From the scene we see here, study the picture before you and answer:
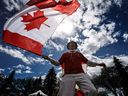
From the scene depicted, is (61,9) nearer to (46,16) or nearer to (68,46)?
(46,16)

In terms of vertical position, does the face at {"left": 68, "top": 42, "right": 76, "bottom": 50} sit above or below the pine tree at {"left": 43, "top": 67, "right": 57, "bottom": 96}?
above

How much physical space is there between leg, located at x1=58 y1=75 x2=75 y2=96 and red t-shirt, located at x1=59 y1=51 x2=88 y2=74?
0.23 m

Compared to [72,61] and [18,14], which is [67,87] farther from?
[18,14]

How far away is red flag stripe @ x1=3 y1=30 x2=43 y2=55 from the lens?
7.03m

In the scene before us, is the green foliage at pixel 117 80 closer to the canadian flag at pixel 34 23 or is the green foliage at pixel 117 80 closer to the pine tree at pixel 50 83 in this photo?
the pine tree at pixel 50 83

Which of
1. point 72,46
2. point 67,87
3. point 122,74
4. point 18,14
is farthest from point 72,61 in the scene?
point 122,74

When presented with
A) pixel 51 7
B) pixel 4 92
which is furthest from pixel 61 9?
pixel 4 92

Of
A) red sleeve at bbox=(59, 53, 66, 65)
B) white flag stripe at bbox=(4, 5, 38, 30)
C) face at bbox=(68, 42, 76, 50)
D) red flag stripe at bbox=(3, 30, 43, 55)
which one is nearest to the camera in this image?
red sleeve at bbox=(59, 53, 66, 65)

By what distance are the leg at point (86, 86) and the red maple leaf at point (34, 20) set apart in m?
3.05

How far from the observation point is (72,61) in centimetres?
601

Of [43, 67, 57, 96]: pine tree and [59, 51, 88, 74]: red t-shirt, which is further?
[43, 67, 57, 96]: pine tree

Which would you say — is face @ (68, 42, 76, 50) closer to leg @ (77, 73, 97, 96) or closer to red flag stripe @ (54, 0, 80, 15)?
leg @ (77, 73, 97, 96)

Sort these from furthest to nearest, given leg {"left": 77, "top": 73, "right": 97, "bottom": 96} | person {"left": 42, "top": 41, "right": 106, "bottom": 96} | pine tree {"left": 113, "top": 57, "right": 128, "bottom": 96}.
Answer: pine tree {"left": 113, "top": 57, "right": 128, "bottom": 96}, person {"left": 42, "top": 41, "right": 106, "bottom": 96}, leg {"left": 77, "top": 73, "right": 97, "bottom": 96}

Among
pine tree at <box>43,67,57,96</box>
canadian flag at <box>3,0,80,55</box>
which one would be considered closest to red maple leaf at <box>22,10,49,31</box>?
canadian flag at <box>3,0,80,55</box>
